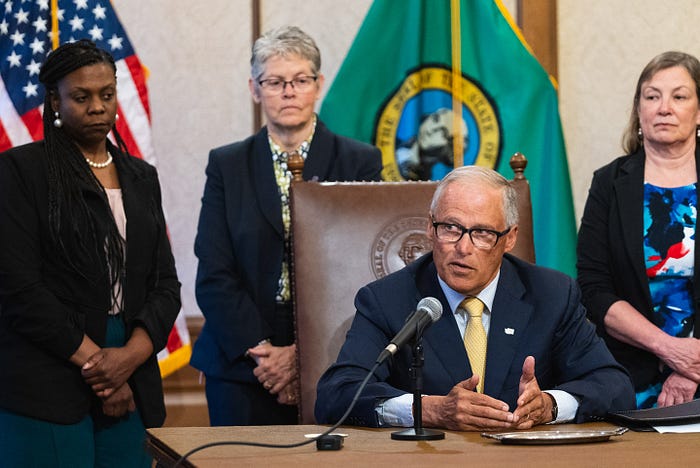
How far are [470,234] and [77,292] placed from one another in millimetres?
1108

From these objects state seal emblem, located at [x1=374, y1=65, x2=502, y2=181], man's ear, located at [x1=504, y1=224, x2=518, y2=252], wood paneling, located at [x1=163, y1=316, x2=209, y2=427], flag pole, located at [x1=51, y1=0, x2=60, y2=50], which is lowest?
wood paneling, located at [x1=163, y1=316, x2=209, y2=427]

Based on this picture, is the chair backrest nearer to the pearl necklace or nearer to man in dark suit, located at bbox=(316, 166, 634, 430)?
man in dark suit, located at bbox=(316, 166, 634, 430)

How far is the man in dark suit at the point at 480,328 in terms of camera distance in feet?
8.46

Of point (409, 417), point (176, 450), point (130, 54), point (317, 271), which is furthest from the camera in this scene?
point (130, 54)

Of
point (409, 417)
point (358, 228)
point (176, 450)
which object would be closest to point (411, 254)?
point (358, 228)

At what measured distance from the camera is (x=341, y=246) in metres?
3.13

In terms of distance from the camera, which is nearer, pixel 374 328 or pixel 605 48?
pixel 374 328

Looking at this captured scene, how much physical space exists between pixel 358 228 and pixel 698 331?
108 centimetres

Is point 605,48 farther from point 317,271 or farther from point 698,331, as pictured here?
point 317,271

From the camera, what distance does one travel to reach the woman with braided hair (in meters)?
2.93

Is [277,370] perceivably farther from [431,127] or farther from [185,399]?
[431,127]

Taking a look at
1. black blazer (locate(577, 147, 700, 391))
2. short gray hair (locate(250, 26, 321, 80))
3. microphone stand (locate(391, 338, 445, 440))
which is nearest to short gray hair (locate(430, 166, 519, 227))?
microphone stand (locate(391, 338, 445, 440))

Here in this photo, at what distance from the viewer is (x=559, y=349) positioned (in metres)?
2.75

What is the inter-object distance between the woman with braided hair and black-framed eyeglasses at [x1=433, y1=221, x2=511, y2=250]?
940 millimetres
